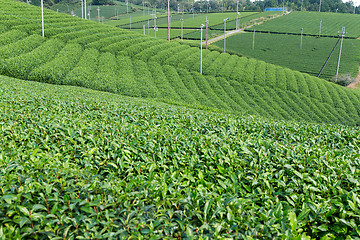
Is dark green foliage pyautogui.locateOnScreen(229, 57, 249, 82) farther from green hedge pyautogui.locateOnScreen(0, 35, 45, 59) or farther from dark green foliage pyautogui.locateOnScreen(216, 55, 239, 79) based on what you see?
green hedge pyautogui.locateOnScreen(0, 35, 45, 59)

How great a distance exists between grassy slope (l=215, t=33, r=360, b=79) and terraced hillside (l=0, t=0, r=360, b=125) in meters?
19.7

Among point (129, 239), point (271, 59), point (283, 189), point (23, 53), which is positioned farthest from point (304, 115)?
point (271, 59)

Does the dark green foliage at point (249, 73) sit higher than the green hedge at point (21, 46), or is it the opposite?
the green hedge at point (21, 46)

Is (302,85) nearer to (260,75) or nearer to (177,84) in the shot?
(260,75)

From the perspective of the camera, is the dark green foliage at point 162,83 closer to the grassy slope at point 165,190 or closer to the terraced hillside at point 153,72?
the terraced hillside at point 153,72

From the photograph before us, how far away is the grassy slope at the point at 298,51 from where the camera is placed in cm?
5257

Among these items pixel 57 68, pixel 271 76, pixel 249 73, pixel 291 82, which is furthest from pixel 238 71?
pixel 57 68

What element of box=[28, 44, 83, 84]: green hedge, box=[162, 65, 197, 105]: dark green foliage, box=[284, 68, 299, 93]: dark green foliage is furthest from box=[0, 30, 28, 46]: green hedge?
box=[284, 68, 299, 93]: dark green foliage

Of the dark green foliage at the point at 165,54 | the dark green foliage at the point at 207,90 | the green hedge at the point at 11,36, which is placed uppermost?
the green hedge at the point at 11,36

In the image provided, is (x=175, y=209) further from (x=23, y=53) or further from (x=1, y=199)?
(x=23, y=53)

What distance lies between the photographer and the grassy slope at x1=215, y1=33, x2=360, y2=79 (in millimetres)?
52569

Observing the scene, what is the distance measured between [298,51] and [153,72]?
1945 inches

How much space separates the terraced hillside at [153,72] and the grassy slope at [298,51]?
1970 centimetres

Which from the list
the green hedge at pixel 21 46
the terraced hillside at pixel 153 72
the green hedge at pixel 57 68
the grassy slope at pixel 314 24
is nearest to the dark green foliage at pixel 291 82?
the terraced hillside at pixel 153 72
